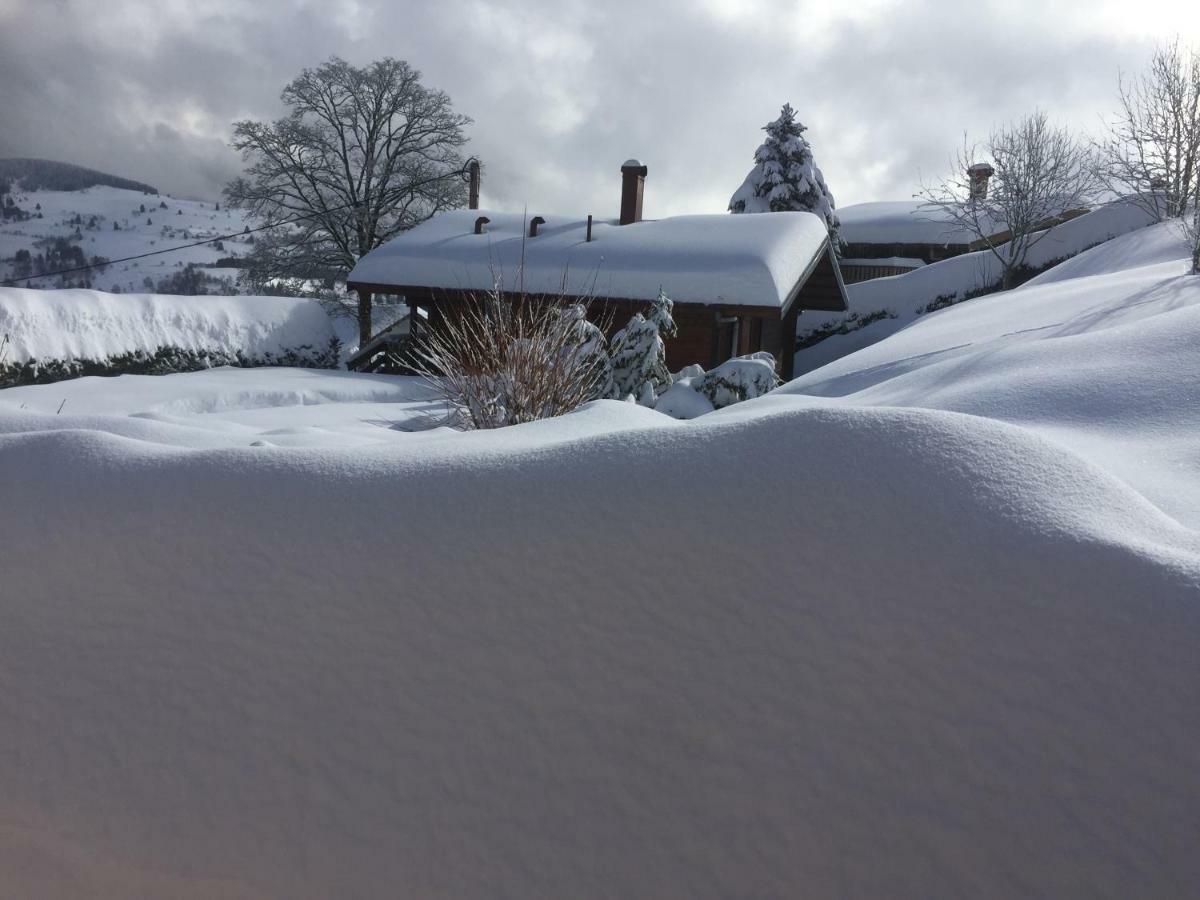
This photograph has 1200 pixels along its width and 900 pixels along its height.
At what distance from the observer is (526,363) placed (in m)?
7.06

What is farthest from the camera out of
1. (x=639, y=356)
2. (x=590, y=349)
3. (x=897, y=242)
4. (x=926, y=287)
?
(x=897, y=242)

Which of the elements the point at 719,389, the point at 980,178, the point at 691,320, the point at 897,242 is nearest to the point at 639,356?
the point at 719,389

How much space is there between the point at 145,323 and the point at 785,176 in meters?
18.2

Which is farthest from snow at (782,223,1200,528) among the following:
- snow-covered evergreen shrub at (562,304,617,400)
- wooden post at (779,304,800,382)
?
wooden post at (779,304,800,382)

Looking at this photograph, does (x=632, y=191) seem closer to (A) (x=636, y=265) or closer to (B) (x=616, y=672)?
(A) (x=636, y=265)

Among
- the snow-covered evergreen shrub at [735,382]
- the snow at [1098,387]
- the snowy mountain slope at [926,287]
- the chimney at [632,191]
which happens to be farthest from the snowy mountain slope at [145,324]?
the snow at [1098,387]

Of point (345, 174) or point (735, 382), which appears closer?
point (735, 382)

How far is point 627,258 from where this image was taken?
15695 mm

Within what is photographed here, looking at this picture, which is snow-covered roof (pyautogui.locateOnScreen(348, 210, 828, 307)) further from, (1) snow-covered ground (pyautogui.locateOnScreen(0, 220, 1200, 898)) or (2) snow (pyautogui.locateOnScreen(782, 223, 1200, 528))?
(1) snow-covered ground (pyautogui.locateOnScreen(0, 220, 1200, 898))

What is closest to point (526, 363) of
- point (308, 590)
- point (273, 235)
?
point (308, 590)

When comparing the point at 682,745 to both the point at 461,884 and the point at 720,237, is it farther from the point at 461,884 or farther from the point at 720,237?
the point at 720,237

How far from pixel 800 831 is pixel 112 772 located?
1.50 m

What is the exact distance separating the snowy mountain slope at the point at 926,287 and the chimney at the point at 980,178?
1.73 meters

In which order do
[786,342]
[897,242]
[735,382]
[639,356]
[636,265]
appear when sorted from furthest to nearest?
[897,242], [786,342], [636,265], [639,356], [735,382]
